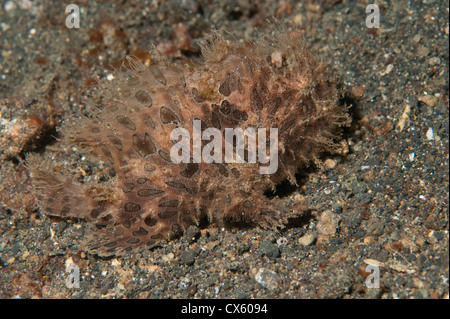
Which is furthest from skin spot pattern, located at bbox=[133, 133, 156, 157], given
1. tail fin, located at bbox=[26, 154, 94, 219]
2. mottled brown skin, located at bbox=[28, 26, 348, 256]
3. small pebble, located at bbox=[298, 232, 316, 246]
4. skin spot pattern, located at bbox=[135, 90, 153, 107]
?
small pebble, located at bbox=[298, 232, 316, 246]

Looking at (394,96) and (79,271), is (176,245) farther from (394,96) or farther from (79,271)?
(394,96)

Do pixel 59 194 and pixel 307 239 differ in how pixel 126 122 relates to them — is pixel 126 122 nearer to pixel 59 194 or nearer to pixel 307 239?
pixel 59 194

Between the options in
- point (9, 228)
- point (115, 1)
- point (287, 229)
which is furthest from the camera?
point (115, 1)

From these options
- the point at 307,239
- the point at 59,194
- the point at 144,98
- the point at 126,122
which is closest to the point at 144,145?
the point at 126,122

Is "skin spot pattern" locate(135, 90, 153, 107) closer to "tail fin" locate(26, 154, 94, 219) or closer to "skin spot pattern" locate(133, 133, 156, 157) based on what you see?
"skin spot pattern" locate(133, 133, 156, 157)

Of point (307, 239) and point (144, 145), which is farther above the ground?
point (144, 145)

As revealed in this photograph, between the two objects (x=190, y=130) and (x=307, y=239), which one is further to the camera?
(x=307, y=239)

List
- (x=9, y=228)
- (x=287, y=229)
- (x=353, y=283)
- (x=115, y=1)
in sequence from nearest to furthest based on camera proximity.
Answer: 1. (x=353, y=283)
2. (x=287, y=229)
3. (x=9, y=228)
4. (x=115, y=1)

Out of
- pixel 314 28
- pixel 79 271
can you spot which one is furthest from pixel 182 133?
pixel 314 28
